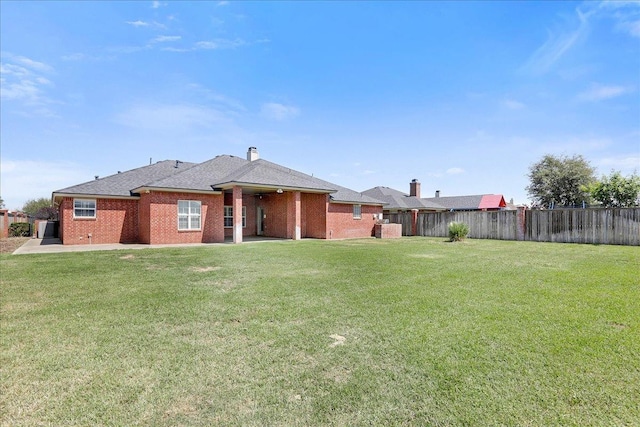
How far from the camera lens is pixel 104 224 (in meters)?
17.1

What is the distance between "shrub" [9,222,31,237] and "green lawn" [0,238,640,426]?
2362 cm

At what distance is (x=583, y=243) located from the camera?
57.8ft

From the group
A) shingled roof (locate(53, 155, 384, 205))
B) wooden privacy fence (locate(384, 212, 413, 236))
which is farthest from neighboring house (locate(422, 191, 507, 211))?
shingled roof (locate(53, 155, 384, 205))

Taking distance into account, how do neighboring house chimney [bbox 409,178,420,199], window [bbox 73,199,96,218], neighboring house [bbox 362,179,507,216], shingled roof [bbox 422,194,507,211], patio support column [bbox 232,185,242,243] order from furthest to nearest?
shingled roof [bbox 422,194,507,211] < neighboring house chimney [bbox 409,178,420,199] < neighboring house [bbox 362,179,507,216] < patio support column [bbox 232,185,242,243] < window [bbox 73,199,96,218]

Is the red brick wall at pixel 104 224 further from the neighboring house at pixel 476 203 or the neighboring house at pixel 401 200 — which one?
the neighboring house at pixel 476 203

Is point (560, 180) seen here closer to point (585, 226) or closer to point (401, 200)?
point (401, 200)

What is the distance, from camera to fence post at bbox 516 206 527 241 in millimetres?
19916

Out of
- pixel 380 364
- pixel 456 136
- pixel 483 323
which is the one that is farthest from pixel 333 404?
pixel 456 136

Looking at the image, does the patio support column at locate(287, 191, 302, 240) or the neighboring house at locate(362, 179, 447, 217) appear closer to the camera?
the patio support column at locate(287, 191, 302, 240)

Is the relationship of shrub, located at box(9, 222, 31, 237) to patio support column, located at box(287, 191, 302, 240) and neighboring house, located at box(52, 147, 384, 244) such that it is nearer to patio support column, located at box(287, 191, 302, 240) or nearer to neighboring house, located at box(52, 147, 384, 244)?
neighboring house, located at box(52, 147, 384, 244)

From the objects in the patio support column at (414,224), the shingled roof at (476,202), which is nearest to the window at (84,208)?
the patio support column at (414,224)

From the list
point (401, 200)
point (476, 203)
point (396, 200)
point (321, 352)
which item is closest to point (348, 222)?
point (396, 200)

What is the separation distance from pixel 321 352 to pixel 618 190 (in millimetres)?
39615

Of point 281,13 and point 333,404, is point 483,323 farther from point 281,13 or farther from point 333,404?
point 281,13
